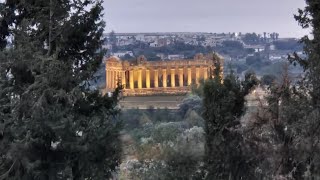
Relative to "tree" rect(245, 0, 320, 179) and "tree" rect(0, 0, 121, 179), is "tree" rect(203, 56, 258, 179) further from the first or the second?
"tree" rect(0, 0, 121, 179)

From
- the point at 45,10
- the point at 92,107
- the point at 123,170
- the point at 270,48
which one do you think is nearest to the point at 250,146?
the point at 92,107

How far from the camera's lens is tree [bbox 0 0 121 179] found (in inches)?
333

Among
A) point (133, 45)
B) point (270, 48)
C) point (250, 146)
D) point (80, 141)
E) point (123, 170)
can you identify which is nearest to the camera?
point (80, 141)

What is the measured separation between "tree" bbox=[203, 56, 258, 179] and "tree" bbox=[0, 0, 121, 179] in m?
3.26

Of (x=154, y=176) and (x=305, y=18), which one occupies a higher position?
(x=305, y=18)

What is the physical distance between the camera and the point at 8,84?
29.2 feet

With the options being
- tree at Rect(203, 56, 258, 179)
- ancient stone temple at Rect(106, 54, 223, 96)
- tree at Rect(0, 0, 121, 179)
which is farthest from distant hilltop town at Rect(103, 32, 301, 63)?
tree at Rect(0, 0, 121, 179)

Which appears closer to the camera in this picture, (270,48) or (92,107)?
(92,107)

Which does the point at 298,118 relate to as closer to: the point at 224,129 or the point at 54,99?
the point at 224,129

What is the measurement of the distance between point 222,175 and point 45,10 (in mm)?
5266

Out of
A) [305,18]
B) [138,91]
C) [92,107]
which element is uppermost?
[305,18]

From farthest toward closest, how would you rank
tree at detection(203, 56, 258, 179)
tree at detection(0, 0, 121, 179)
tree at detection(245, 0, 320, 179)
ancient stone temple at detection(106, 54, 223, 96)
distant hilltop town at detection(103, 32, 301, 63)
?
distant hilltop town at detection(103, 32, 301, 63) → ancient stone temple at detection(106, 54, 223, 96) → tree at detection(203, 56, 258, 179) → tree at detection(245, 0, 320, 179) → tree at detection(0, 0, 121, 179)

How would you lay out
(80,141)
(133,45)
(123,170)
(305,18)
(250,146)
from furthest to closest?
(133,45) → (123,170) → (250,146) → (305,18) → (80,141)

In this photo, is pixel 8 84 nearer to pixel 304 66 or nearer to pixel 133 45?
pixel 304 66
